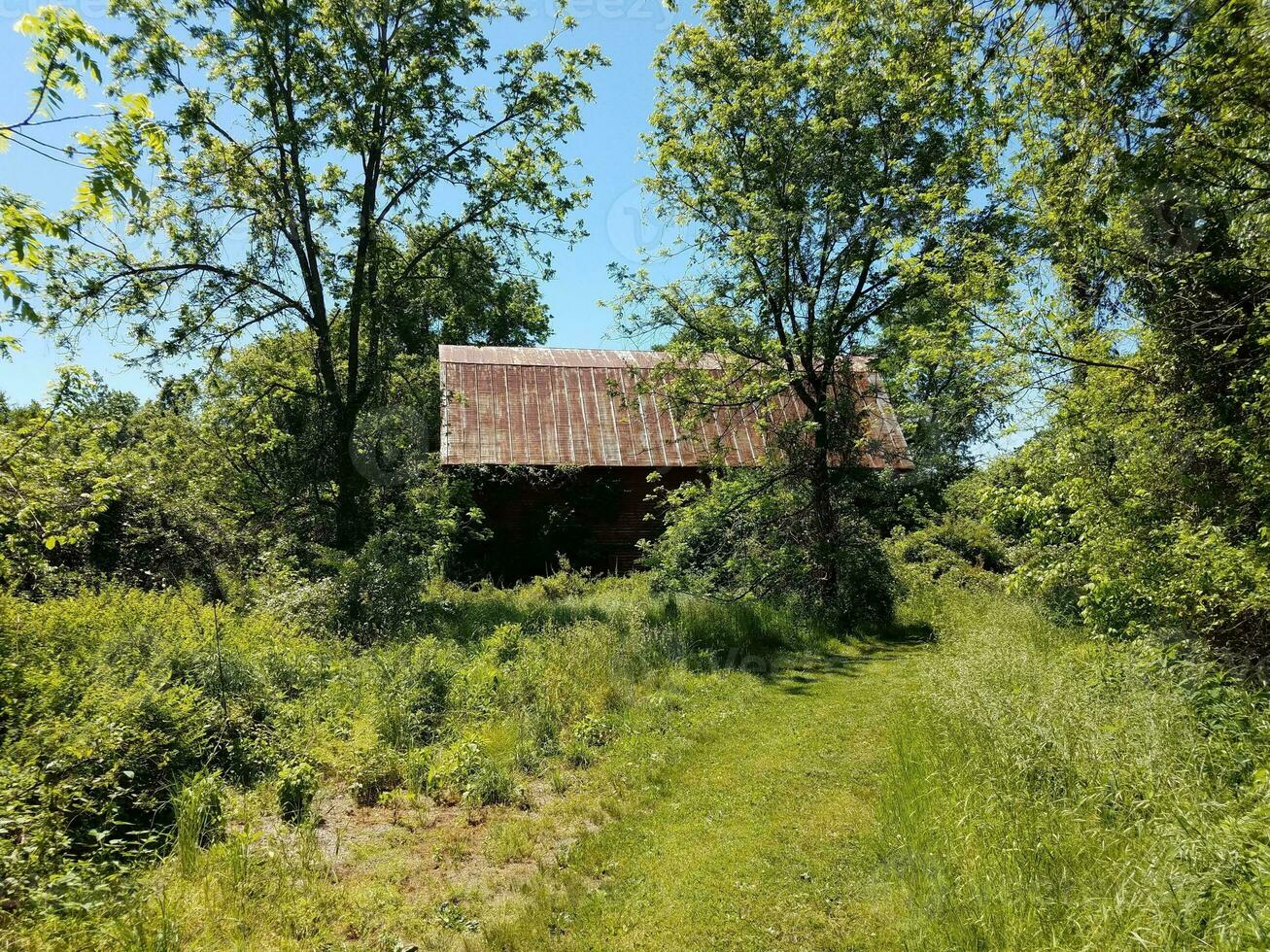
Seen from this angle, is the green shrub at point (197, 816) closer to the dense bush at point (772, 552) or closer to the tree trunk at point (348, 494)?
the dense bush at point (772, 552)

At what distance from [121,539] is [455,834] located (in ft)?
36.0

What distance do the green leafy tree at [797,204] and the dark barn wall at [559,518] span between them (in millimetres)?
5997

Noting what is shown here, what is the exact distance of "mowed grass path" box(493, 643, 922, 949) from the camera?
443 cm

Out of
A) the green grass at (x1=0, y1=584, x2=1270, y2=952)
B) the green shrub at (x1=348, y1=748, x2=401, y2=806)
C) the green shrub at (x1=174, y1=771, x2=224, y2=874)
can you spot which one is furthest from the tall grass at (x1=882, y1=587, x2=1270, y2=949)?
the green shrub at (x1=174, y1=771, x2=224, y2=874)

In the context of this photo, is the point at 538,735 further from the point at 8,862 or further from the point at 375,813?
the point at 8,862

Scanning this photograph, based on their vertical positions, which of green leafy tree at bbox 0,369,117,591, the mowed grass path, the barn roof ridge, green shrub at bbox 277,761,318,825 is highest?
the barn roof ridge

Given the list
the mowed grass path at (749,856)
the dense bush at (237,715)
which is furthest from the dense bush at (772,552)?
the mowed grass path at (749,856)

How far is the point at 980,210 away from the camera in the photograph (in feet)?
43.6

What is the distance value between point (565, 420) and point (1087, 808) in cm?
1839

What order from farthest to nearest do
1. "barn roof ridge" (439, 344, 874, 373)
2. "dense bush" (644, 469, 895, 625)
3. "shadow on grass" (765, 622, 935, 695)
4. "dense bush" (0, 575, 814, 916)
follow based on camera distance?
"barn roof ridge" (439, 344, 874, 373) < "dense bush" (644, 469, 895, 625) < "shadow on grass" (765, 622, 935, 695) < "dense bush" (0, 575, 814, 916)

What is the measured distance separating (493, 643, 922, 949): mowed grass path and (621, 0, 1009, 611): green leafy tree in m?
7.66

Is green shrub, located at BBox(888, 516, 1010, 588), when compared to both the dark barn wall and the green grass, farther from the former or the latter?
the green grass

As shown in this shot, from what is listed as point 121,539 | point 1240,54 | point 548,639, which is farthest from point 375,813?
point 121,539

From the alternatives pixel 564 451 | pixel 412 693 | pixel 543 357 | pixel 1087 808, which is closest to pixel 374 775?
pixel 412 693
